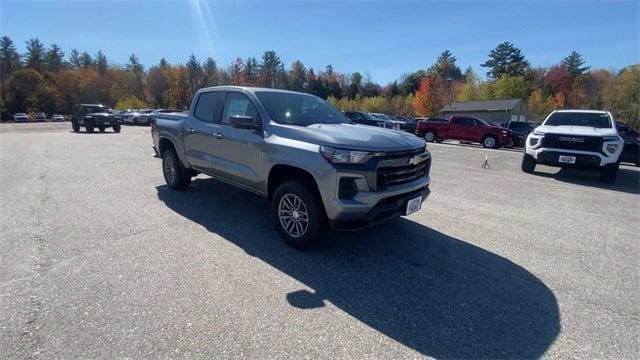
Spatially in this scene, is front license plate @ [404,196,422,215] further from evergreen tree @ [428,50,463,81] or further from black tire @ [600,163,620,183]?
evergreen tree @ [428,50,463,81]

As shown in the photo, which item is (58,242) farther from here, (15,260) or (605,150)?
(605,150)

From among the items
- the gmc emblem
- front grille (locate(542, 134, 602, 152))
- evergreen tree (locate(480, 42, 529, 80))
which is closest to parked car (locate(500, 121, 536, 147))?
front grille (locate(542, 134, 602, 152))

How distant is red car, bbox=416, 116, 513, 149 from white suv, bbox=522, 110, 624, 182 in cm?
1059

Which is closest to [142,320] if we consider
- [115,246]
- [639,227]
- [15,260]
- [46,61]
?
[115,246]

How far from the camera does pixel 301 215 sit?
3.96 meters

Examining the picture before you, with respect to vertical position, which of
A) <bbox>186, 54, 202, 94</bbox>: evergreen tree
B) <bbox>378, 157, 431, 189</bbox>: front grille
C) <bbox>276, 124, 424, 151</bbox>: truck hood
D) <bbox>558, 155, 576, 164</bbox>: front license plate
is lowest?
<bbox>558, 155, 576, 164</bbox>: front license plate

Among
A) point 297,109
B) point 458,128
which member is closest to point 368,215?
point 297,109

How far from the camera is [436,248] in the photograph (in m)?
4.28

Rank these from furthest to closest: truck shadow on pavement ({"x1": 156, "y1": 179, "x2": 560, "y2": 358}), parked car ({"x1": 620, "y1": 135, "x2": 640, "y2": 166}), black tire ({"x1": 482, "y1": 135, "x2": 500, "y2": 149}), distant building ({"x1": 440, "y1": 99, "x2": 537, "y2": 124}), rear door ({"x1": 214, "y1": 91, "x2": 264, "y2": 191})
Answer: distant building ({"x1": 440, "y1": 99, "x2": 537, "y2": 124})
black tire ({"x1": 482, "y1": 135, "x2": 500, "y2": 149})
parked car ({"x1": 620, "y1": 135, "x2": 640, "y2": 166})
rear door ({"x1": 214, "y1": 91, "x2": 264, "y2": 191})
truck shadow on pavement ({"x1": 156, "y1": 179, "x2": 560, "y2": 358})

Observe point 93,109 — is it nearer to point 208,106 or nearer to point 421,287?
point 208,106

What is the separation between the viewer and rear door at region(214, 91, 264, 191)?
4.46 metres

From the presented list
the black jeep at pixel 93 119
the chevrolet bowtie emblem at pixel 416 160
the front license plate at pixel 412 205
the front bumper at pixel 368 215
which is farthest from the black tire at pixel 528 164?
the black jeep at pixel 93 119

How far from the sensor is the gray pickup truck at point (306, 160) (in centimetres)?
355

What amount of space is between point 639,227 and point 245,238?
603 cm
